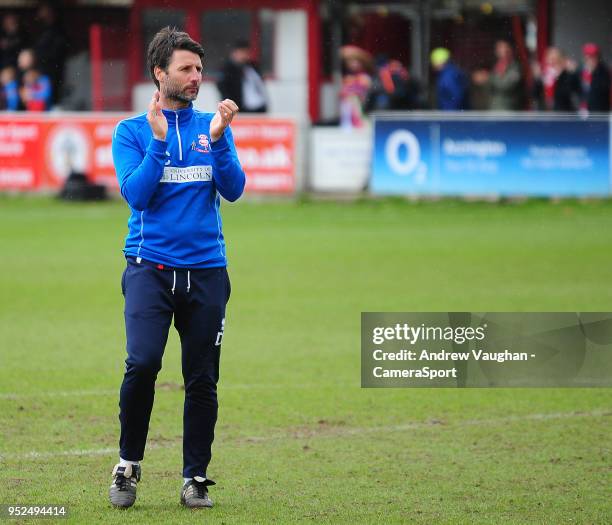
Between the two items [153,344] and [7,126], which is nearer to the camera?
[153,344]

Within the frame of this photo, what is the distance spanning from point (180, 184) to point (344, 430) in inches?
101

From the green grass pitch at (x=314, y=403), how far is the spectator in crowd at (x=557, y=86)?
5.56m

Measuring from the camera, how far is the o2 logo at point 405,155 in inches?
880

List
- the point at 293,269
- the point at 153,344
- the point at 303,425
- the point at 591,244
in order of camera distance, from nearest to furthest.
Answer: the point at 153,344 → the point at 303,425 → the point at 293,269 → the point at 591,244

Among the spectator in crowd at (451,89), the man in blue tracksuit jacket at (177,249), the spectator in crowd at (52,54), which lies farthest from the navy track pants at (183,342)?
the spectator in crowd at (52,54)

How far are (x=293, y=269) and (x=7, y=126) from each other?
9700mm

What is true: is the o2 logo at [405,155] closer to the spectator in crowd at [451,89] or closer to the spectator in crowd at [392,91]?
the spectator in crowd at [451,89]

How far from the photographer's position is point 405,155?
22469 mm

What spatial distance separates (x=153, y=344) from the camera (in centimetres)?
602

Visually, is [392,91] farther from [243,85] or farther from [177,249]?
[177,249]

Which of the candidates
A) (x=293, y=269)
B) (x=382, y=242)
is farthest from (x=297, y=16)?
(x=293, y=269)

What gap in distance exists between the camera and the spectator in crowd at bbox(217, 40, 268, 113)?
941 inches

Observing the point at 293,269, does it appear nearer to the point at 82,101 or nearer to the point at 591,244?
the point at 591,244

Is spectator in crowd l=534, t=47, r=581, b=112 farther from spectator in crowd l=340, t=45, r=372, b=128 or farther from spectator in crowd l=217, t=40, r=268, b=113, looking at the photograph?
spectator in crowd l=217, t=40, r=268, b=113
